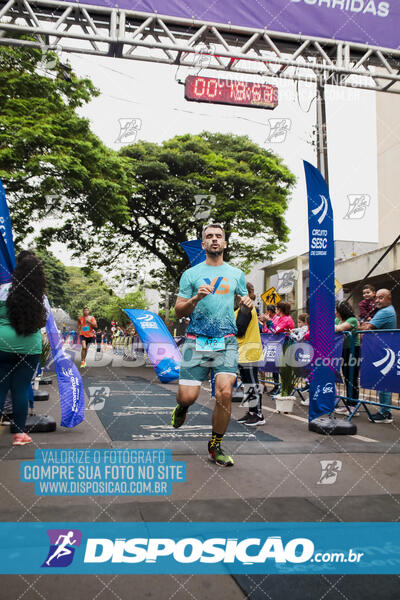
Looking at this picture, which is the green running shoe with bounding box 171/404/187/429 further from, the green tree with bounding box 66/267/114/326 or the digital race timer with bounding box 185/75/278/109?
the green tree with bounding box 66/267/114/326

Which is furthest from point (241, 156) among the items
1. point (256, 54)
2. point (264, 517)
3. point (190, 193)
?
point (264, 517)

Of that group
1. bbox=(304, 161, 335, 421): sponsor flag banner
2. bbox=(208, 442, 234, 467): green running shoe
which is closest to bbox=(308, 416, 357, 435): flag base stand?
bbox=(304, 161, 335, 421): sponsor flag banner

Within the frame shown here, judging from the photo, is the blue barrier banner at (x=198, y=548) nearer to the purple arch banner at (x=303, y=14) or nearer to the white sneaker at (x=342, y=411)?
the white sneaker at (x=342, y=411)

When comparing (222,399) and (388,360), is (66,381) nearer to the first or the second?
(222,399)

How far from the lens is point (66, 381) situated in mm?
5602

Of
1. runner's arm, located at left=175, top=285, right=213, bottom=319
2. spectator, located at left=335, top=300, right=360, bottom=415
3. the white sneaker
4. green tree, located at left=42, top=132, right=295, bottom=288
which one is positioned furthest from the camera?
green tree, located at left=42, top=132, right=295, bottom=288

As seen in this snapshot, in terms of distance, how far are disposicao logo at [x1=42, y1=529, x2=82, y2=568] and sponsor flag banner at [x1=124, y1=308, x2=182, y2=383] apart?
8177 mm

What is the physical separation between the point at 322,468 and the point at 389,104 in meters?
20.0

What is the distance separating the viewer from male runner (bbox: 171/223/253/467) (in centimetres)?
434

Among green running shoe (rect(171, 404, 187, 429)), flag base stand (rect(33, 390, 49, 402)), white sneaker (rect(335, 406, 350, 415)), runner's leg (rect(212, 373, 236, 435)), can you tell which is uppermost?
runner's leg (rect(212, 373, 236, 435))

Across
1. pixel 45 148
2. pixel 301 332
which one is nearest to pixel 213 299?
pixel 301 332

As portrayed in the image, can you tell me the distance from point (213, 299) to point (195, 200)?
1988 cm

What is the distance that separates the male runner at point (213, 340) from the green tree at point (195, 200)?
1888 cm

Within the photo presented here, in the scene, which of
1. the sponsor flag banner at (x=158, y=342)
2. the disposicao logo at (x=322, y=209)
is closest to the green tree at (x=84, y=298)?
the sponsor flag banner at (x=158, y=342)
